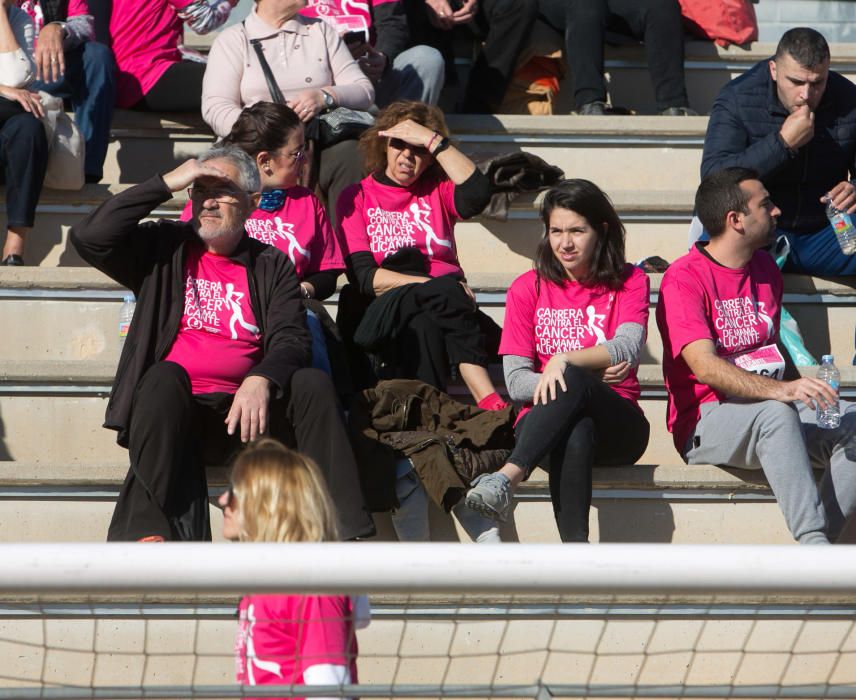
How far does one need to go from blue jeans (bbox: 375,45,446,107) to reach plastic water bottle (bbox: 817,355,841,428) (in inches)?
79.8

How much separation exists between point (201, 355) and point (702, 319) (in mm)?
1342

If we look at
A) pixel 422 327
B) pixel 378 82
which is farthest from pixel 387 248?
pixel 378 82

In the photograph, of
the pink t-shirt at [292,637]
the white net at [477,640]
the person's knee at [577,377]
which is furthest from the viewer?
the person's knee at [577,377]

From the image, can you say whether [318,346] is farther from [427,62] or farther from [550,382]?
[427,62]

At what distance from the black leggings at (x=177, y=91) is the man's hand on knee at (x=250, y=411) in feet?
6.64

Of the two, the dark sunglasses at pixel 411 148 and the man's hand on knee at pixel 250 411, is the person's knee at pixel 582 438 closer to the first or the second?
the man's hand on knee at pixel 250 411

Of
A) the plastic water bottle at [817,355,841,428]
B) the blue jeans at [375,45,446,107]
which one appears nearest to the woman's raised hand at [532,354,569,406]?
the plastic water bottle at [817,355,841,428]

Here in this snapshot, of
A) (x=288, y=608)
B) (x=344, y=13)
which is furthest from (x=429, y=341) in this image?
(x=344, y=13)

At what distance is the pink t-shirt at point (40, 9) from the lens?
16.0ft

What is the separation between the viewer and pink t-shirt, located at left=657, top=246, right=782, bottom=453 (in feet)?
12.1

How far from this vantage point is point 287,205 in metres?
4.12

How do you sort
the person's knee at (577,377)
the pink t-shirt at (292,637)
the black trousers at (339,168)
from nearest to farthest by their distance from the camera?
the pink t-shirt at (292,637), the person's knee at (577,377), the black trousers at (339,168)

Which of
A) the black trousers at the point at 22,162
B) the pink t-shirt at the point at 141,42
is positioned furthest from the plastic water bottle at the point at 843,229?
the black trousers at the point at 22,162

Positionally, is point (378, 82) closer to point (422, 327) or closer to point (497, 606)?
point (422, 327)
